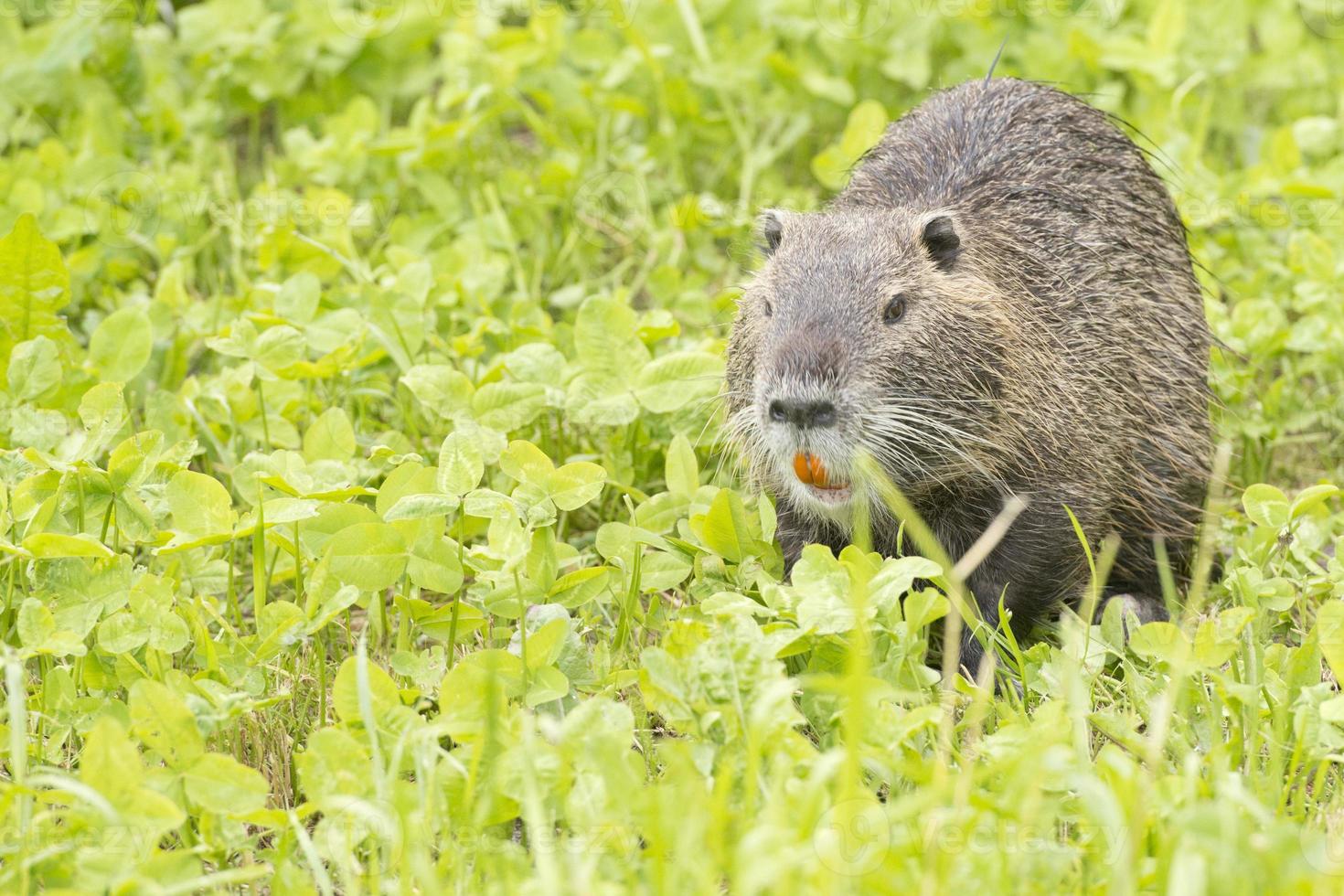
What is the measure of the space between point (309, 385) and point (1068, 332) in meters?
1.98

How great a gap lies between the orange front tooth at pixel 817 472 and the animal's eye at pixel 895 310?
0.37 meters

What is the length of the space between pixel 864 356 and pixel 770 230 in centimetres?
60

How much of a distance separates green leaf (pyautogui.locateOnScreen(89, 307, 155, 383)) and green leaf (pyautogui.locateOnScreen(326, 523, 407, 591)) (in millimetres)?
1075

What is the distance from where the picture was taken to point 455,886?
8.11 ft

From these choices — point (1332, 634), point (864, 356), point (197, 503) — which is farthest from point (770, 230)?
point (1332, 634)

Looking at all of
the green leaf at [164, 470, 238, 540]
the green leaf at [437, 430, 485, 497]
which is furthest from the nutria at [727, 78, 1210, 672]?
the green leaf at [164, 470, 238, 540]

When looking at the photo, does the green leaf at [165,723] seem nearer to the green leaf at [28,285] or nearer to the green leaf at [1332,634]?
the green leaf at [28,285]
